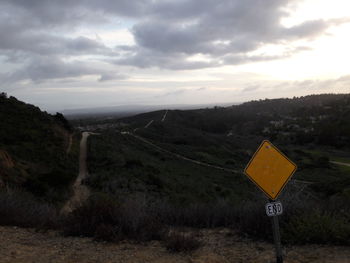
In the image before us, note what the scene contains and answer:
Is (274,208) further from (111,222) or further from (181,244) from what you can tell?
(111,222)

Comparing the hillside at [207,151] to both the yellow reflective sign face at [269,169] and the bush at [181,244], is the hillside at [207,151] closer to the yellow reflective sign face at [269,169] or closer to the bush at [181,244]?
the bush at [181,244]

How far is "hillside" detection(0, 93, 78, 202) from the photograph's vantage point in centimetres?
1659

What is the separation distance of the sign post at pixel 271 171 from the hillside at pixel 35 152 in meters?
7.89

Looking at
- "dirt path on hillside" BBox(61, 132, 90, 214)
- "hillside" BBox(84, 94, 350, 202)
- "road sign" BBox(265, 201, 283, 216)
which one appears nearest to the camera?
"road sign" BBox(265, 201, 283, 216)

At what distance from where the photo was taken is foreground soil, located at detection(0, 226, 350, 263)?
5.05 meters

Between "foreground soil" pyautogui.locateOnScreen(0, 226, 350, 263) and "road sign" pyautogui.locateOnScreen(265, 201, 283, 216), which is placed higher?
"road sign" pyautogui.locateOnScreen(265, 201, 283, 216)

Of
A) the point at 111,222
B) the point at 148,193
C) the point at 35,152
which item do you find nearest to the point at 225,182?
the point at 148,193

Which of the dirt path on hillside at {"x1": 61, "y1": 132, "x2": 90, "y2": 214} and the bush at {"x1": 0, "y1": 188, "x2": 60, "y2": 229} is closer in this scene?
the bush at {"x1": 0, "y1": 188, "x2": 60, "y2": 229}

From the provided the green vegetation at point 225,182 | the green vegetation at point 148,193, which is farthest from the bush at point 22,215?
the green vegetation at point 225,182

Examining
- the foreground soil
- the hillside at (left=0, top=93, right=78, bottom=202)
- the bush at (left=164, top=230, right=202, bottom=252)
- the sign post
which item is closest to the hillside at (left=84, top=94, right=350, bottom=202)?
the hillside at (left=0, top=93, right=78, bottom=202)

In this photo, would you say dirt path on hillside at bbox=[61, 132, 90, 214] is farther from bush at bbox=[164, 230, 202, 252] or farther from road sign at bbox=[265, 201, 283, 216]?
road sign at bbox=[265, 201, 283, 216]

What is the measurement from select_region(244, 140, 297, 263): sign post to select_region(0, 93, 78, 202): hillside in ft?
25.9

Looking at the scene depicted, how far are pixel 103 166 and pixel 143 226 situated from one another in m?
20.2

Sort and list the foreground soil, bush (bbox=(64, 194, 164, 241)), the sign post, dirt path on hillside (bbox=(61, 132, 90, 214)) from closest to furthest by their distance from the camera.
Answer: the sign post, the foreground soil, bush (bbox=(64, 194, 164, 241)), dirt path on hillside (bbox=(61, 132, 90, 214))
